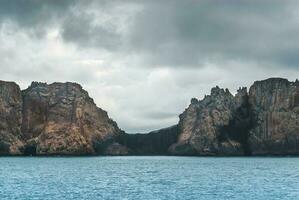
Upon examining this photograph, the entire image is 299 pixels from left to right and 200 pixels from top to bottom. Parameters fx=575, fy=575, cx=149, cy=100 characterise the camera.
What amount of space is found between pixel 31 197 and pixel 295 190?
171 feet

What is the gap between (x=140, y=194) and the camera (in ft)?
345

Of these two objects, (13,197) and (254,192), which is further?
(254,192)

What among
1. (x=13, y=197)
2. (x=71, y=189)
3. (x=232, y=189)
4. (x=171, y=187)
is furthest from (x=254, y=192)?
(x=13, y=197)

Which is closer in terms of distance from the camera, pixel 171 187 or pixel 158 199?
pixel 158 199

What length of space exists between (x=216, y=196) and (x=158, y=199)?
11636 millimetres

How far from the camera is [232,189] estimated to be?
116 m

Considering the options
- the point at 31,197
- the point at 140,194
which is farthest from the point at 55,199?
the point at 140,194

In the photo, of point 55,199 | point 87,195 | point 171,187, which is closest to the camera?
point 55,199

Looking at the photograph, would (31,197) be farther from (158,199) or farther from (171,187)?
(171,187)

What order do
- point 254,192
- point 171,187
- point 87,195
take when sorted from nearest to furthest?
point 87,195, point 254,192, point 171,187

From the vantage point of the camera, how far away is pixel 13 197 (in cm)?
9850

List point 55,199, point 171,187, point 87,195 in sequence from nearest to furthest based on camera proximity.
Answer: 1. point 55,199
2. point 87,195
3. point 171,187

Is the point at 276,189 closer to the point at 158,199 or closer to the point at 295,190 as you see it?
the point at 295,190

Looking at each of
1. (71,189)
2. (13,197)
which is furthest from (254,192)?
(13,197)
